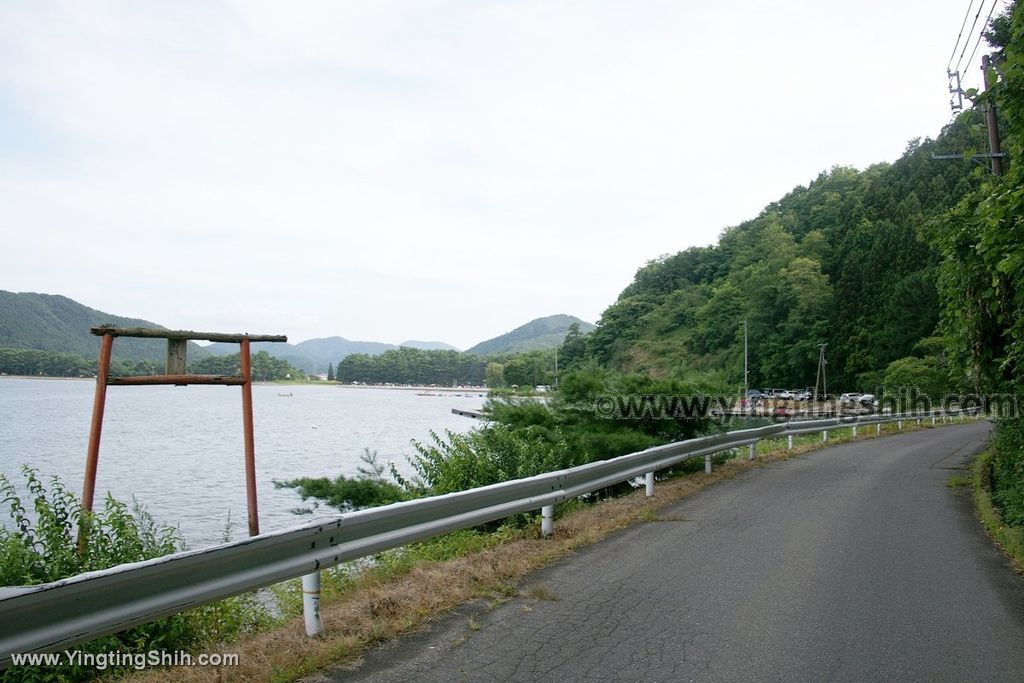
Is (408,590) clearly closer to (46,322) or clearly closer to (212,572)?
(212,572)

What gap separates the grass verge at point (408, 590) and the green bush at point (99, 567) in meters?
0.62

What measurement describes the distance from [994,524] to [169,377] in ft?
35.0

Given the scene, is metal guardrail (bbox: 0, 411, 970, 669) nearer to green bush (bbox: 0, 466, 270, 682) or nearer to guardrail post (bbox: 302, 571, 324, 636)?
guardrail post (bbox: 302, 571, 324, 636)

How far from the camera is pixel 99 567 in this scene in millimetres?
5887

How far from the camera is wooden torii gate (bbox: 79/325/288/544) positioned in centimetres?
843

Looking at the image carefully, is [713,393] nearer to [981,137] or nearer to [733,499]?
[733,499]

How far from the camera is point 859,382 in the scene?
80250 millimetres

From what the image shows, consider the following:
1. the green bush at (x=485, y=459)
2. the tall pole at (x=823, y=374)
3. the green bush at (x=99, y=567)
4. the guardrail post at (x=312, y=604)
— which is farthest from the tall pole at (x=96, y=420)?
the tall pole at (x=823, y=374)

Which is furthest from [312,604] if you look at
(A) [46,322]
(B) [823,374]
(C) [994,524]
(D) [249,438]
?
(A) [46,322]

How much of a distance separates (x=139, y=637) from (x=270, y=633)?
1.06m

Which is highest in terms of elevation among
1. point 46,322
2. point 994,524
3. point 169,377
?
point 46,322

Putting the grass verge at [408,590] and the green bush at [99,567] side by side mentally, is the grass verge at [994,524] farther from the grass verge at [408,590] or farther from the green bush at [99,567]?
the green bush at [99,567]

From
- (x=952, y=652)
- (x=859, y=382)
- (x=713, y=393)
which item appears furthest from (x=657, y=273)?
(x=952, y=652)

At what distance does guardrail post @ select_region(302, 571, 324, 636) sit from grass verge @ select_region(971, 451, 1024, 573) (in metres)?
6.73
